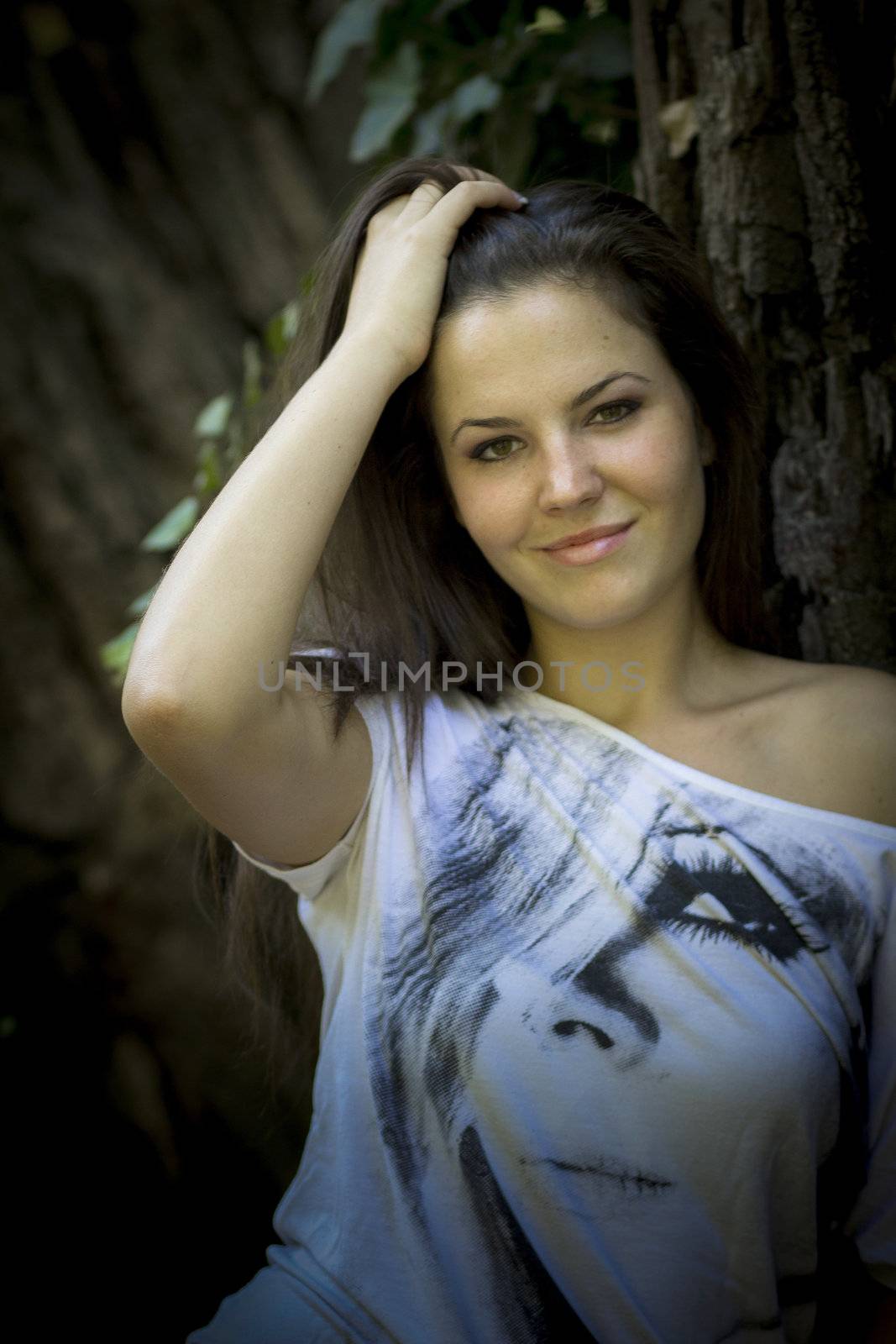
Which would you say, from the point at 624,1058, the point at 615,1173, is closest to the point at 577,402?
the point at 624,1058

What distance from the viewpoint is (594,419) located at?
126 centimetres

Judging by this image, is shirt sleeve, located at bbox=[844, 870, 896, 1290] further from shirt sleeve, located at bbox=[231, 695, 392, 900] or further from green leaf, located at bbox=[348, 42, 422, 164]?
green leaf, located at bbox=[348, 42, 422, 164]

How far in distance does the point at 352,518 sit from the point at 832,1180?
98 cm

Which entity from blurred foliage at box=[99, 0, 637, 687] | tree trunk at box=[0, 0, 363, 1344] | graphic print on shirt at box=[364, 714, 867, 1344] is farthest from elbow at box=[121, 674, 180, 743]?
tree trunk at box=[0, 0, 363, 1344]

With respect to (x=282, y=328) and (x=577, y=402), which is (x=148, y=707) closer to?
(x=577, y=402)

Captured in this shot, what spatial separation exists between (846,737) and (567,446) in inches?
19.1

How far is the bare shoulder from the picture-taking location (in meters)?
1.27

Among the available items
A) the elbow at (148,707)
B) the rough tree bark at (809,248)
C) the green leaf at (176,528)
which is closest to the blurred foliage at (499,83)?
the rough tree bark at (809,248)

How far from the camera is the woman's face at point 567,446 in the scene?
123 cm

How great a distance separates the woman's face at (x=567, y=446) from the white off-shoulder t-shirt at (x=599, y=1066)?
237 mm

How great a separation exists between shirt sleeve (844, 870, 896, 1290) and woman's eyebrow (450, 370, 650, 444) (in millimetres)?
652

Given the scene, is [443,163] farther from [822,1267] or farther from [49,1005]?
[49,1005]

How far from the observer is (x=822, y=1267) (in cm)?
127

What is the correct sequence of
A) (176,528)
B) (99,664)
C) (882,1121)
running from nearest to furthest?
(882,1121), (176,528), (99,664)
